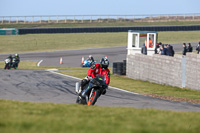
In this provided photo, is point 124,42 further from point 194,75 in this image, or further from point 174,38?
point 194,75

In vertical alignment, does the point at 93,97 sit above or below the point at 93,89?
below

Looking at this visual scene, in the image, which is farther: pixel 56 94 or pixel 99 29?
pixel 99 29

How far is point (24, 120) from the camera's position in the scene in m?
6.87

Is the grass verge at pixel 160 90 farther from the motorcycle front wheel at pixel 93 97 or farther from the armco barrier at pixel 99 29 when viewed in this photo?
the armco barrier at pixel 99 29

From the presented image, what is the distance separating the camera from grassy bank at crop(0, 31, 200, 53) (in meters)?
54.9

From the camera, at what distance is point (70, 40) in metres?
60.4

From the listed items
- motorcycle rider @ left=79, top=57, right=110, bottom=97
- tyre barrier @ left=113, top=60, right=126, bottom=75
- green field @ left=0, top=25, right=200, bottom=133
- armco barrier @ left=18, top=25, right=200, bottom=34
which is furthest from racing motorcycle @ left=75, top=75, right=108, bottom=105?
Result: armco barrier @ left=18, top=25, right=200, bottom=34

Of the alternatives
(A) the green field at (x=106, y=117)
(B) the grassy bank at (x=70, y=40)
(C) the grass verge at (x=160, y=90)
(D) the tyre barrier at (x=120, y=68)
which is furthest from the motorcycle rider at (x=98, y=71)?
(B) the grassy bank at (x=70, y=40)

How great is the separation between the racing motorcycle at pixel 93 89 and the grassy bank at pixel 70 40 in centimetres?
4178

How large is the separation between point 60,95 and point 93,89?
4993 millimetres

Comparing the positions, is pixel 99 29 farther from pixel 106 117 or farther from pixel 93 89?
pixel 106 117

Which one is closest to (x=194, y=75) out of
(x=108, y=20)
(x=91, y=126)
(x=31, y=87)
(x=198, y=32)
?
(x=31, y=87)

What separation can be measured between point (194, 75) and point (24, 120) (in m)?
12.4

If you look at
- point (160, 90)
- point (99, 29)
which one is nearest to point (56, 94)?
point (160, 90)
